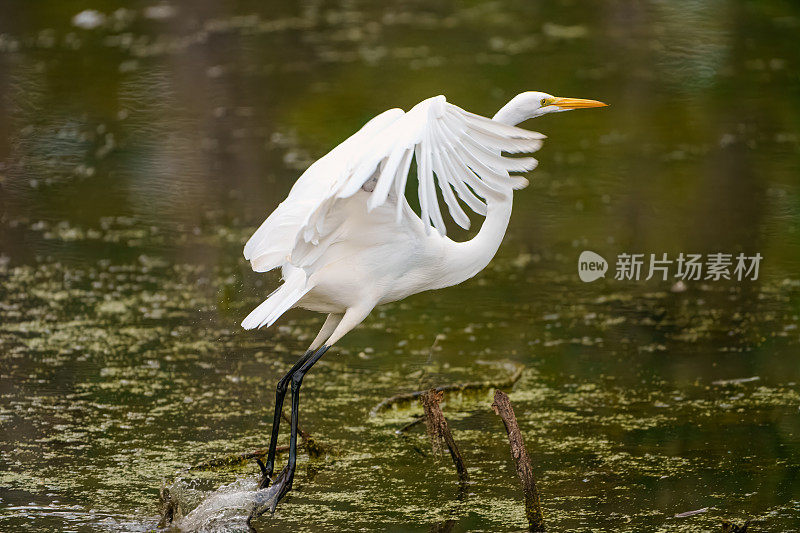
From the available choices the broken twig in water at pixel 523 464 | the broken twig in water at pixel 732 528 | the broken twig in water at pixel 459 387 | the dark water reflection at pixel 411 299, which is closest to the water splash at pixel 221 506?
the dark water reflection at pixel 411 299

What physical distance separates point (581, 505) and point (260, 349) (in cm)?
252

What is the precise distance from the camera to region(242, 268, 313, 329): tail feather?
454 cm

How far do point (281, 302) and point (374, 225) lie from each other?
47 cm

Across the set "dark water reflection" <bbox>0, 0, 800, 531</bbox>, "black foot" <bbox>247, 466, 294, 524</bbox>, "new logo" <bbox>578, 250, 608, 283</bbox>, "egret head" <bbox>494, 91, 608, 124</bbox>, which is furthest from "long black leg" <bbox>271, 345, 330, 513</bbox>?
"new logo" <bbox>578, 250, 608, 283</bbox>

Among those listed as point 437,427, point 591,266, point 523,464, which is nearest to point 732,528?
point 523,464

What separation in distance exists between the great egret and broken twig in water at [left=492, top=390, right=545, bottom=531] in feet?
2.18

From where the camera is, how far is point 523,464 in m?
4.11

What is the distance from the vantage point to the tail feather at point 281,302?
4.54 metres

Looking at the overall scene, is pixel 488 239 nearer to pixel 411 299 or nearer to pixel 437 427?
pixel 437 427

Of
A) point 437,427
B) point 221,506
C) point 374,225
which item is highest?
point 374,225

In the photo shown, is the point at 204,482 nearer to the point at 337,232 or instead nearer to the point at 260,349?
the point at 337,232

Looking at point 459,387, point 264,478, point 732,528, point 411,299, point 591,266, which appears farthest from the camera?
point 591,266

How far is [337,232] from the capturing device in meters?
4.64

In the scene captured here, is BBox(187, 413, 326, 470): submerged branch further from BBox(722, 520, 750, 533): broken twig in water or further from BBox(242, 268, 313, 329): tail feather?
BBox(722, 520, 750, 533): broken twig in water
